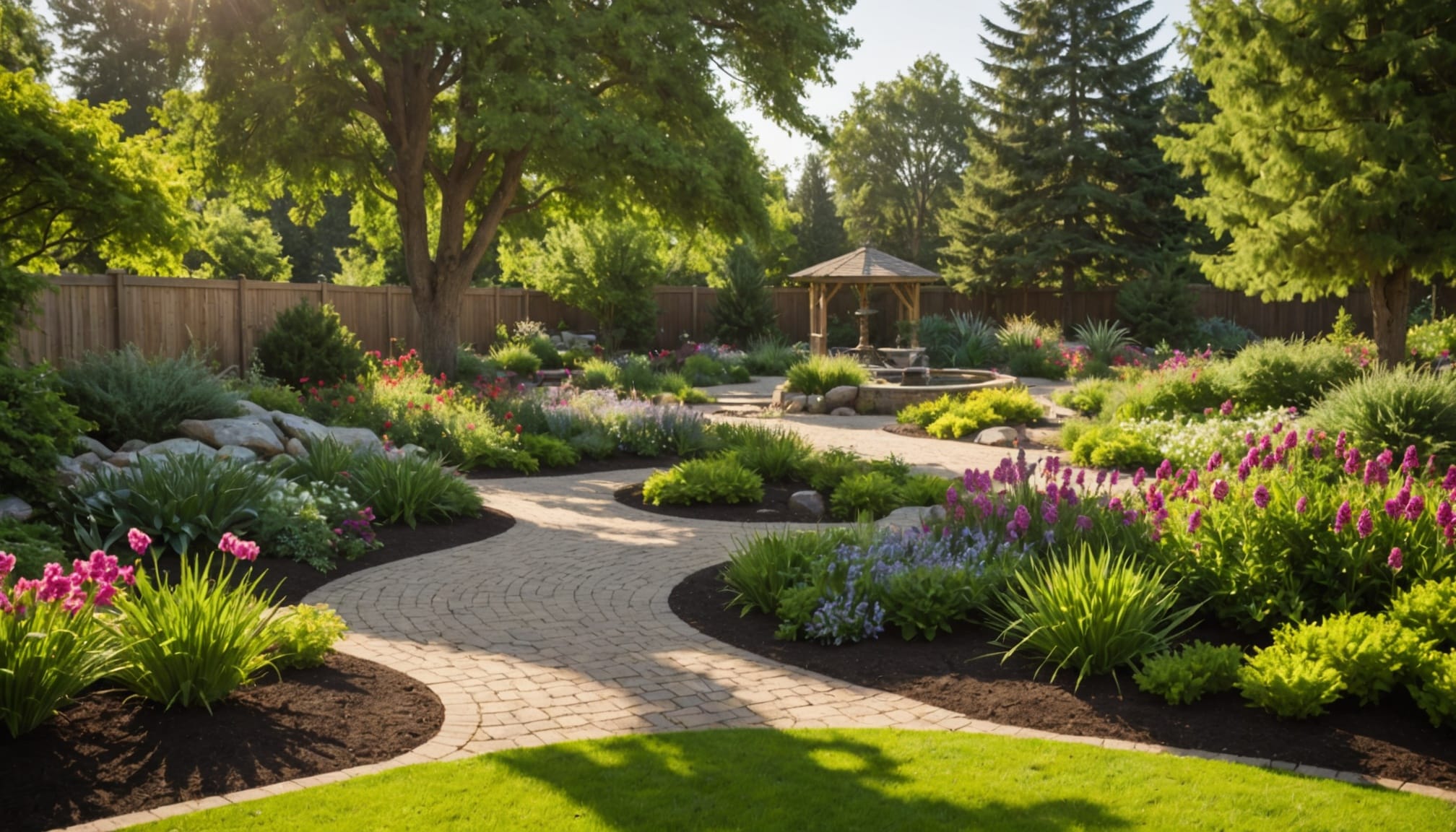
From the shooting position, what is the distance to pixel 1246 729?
4750 mm

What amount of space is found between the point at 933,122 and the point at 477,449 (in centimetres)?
5087

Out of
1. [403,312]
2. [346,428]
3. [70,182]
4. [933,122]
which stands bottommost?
[346,428]

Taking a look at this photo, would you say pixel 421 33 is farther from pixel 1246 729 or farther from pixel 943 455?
pixel 1246 729

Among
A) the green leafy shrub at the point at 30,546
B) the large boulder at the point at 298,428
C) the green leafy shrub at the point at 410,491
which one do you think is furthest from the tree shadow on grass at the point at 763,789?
the large boulder at the point at 298,428

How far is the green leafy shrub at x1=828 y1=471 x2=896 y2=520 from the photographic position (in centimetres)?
987

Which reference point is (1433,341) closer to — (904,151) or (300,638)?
(300,638)

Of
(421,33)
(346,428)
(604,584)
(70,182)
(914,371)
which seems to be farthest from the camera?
(914,371)

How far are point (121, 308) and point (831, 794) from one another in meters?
13.7

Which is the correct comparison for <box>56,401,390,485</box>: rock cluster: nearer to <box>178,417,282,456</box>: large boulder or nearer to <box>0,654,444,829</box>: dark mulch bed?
<box>178,417,282,456</box>: large boulder

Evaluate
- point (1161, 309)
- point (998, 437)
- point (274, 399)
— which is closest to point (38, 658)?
point (274, 399)

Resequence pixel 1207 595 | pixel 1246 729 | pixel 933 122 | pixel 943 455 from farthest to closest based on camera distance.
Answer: pixel 933 122
pixel 943 455
pixel 1207 595
pixel 1246 729

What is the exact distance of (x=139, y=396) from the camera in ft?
34.9

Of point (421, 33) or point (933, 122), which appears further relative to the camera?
point (933, 122)

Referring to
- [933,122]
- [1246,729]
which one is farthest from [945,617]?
[933,122]
